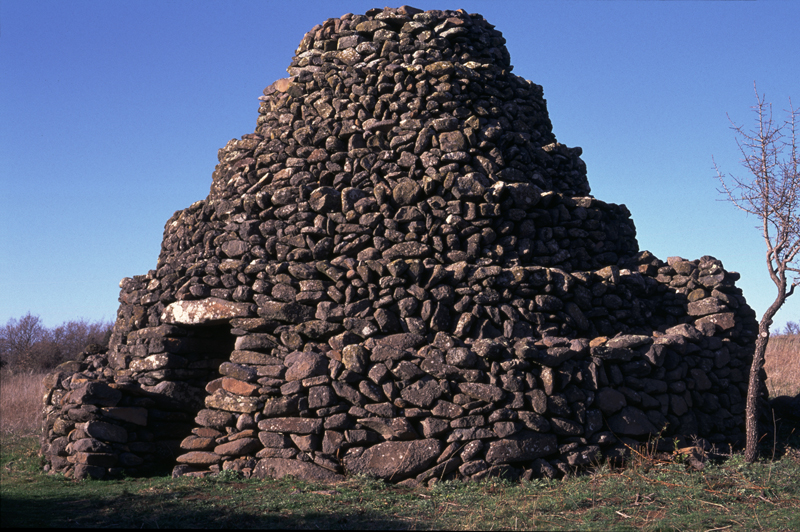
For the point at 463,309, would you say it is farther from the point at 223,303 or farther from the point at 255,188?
the point at 255,188

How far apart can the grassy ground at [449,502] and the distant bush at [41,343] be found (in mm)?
13254

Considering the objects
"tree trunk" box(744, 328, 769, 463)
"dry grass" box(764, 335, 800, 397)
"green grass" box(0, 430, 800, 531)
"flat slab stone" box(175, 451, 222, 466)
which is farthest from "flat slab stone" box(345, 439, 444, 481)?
"dry grass" box(764, 335, 800, 397)

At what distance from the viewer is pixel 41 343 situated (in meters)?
20.9

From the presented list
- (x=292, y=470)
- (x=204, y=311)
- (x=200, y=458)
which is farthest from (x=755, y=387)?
(x=204, y=311)

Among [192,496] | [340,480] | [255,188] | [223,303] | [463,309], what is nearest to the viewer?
[192,496]

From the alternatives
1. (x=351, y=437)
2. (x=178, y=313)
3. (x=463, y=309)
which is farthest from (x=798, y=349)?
(x=178, y=313)

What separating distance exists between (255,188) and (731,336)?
6755 mm

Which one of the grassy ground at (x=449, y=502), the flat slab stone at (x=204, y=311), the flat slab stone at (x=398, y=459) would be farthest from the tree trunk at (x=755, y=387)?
the flat slab stone at (x=204, y=311)

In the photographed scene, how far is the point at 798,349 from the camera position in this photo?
52.1 ft

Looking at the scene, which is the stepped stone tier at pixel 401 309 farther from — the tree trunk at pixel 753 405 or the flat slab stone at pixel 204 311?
the tree trunk at pixel 753 405

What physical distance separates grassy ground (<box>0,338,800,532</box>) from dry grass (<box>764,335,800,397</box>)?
541 centimetres

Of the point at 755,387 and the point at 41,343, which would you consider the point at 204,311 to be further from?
the point at 41,343

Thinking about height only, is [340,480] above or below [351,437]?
below

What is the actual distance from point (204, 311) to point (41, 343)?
1652cm
